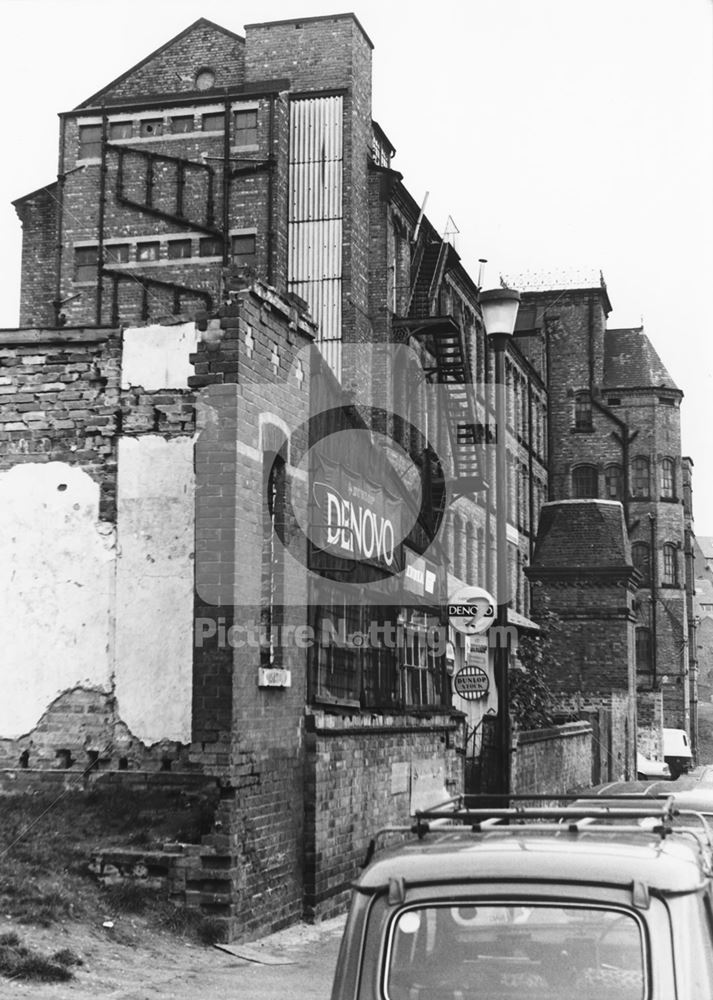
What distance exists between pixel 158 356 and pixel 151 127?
22283 mm

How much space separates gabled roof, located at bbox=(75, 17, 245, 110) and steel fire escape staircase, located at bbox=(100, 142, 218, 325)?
176cm

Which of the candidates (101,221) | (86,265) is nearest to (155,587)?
(86,265)

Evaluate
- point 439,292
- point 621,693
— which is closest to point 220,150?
point 439,292

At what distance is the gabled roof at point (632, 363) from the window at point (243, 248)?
31251 mm

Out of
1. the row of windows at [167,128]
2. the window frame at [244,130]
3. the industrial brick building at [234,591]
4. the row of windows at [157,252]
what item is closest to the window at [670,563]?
the row of windows at [157,252]

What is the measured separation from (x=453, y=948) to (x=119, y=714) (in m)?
7.53

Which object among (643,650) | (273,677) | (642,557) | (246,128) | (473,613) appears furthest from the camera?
(642,557)

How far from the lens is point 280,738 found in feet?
41.6

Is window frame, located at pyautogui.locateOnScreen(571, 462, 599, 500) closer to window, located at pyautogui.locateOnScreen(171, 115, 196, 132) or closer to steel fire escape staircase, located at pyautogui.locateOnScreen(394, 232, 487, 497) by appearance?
steel fire escape staircase, located at pyautogui.locateOnScreen(394, 232, 487, 497)

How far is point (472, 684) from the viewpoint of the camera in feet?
53.6

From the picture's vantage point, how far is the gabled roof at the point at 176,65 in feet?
110

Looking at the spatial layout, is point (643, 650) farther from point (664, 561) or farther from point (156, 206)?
point (156, 206)

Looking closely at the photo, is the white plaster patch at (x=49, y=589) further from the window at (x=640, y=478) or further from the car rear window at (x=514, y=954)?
the window at (x=640, y=478)

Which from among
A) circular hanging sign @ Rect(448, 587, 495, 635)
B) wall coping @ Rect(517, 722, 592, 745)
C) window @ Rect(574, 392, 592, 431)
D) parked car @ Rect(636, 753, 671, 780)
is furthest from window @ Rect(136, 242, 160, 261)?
window @ Rect(574, 392, 592, 431)
